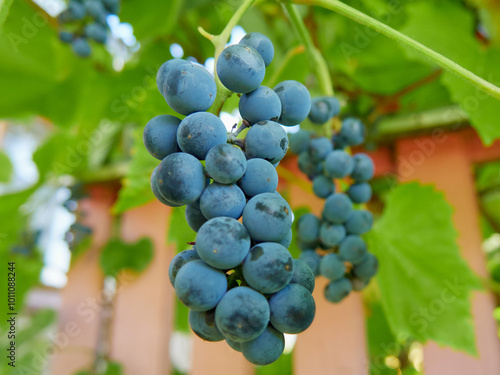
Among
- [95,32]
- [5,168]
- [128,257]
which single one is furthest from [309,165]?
[5,168]

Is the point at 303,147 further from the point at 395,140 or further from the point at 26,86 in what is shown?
the point at 26,86

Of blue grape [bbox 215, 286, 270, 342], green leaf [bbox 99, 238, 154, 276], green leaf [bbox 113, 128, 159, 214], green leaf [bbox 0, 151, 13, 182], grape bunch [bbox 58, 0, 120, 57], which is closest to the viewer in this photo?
blue grape [bbox 215, 286, 270, 342]

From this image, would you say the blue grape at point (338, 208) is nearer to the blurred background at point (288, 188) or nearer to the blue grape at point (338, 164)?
the blue grape at point (338, 164)

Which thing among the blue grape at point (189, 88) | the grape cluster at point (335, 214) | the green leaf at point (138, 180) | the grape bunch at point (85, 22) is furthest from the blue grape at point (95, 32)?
the blue grape at point (189, 88)

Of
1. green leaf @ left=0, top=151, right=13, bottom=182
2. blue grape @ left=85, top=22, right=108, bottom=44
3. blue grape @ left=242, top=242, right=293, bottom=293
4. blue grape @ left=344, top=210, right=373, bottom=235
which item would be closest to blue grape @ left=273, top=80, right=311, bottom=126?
blue grape @ left=242, top=242, right=293, bottom=293

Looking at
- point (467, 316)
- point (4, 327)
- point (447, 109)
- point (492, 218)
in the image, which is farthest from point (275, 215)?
point (4, 327)

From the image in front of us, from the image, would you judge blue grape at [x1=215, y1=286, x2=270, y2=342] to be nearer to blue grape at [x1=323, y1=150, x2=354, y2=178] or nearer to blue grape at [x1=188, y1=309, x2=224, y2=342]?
blue grape at [x1=188, y1=309, x2=224, y2=342]
